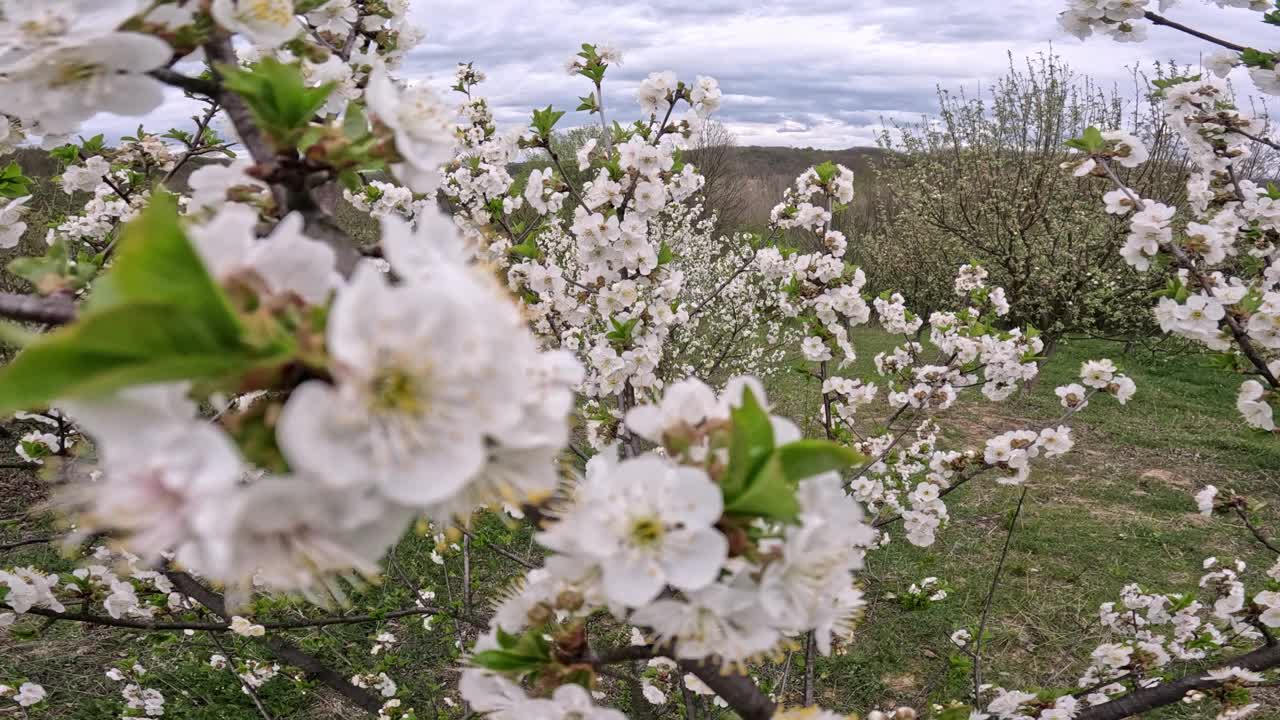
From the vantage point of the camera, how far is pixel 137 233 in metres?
0.50

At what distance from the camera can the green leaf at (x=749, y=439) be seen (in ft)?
2.52

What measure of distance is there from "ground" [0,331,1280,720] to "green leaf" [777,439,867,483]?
229 centimetres

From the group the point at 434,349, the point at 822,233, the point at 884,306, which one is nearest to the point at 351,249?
the point at 434,349

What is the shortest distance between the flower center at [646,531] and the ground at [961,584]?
228cm

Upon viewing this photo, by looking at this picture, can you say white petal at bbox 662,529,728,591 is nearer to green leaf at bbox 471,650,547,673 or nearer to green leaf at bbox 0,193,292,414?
green leaf at bbox 471,650,547,673

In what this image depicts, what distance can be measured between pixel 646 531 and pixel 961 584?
17.4ft

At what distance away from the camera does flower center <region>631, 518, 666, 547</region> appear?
0.77 m

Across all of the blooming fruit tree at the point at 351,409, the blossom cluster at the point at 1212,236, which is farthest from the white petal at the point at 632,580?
the blossom cluster at the point at 1212,236

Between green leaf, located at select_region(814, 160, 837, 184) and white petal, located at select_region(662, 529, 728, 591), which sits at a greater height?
white petal, located at select_region(662, 529, 728, 591)

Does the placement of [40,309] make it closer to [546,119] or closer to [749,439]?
[749,439]

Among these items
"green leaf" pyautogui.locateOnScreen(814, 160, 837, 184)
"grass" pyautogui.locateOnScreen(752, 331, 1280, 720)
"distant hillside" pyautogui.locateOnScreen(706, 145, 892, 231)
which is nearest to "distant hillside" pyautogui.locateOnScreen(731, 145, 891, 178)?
"distant hillside" pyautogui.locateOnScreen(706, 145, 892, 231)

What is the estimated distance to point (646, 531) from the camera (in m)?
0.78

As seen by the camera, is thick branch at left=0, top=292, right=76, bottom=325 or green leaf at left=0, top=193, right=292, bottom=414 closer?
green leaf at left=0, top=193, right=292, bottom=414

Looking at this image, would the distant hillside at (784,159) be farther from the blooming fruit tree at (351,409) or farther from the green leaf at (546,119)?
the blooming fruit tree at (351,409)
